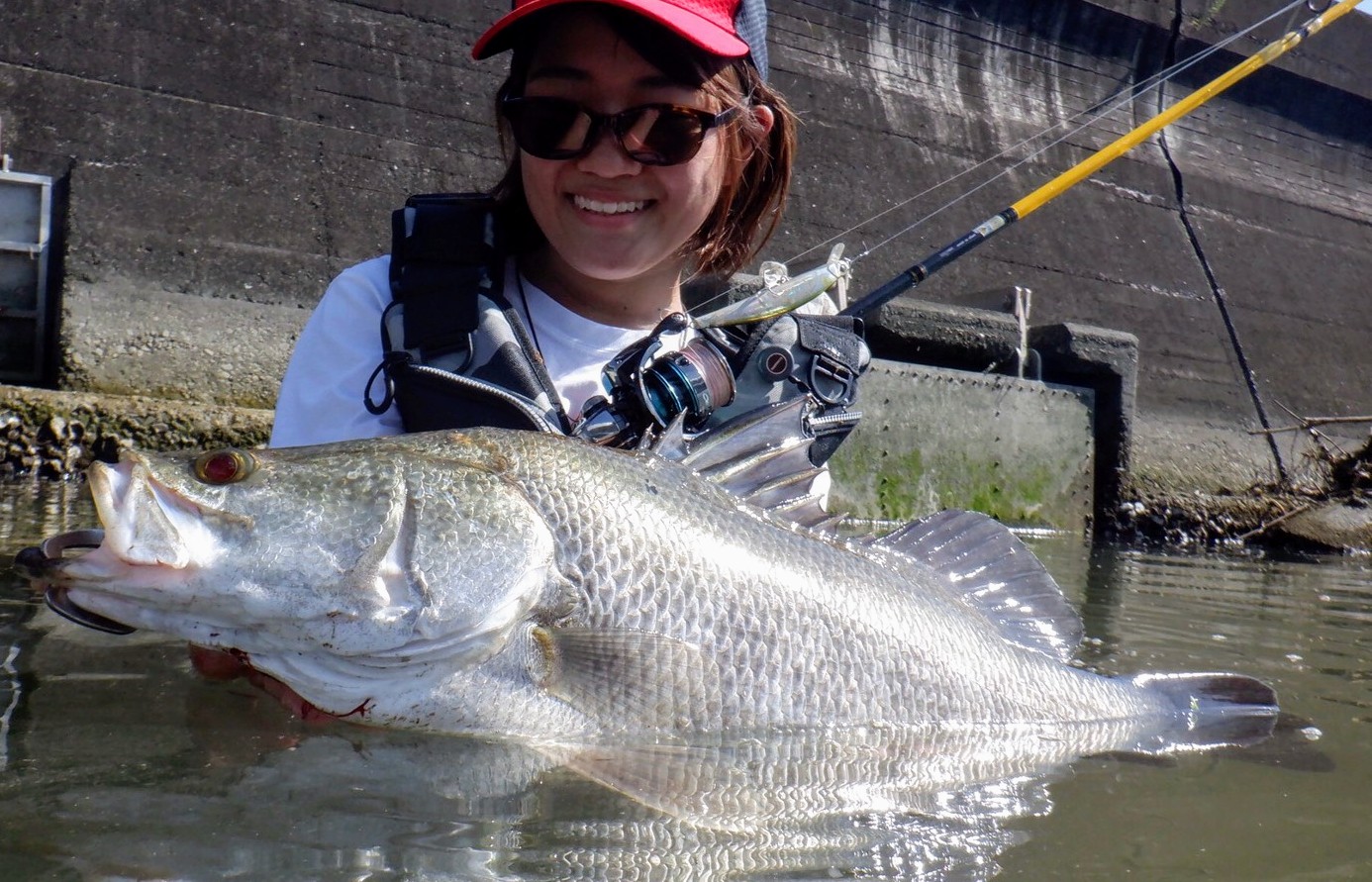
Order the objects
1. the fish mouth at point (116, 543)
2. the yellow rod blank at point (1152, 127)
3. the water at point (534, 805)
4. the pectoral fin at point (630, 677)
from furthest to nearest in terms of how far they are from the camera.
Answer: the yellow rod blank at point (1152, 127) < the pectoral fin at point (630, 677) < the fish mouth at point (116, 543) < the water at point (534, 805)

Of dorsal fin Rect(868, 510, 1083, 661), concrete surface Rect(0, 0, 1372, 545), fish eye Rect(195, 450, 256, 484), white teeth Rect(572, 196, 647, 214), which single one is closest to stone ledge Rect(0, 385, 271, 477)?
concrete surface Rect(0, 0, 1372, 545)

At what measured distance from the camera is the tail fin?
2.59 meters

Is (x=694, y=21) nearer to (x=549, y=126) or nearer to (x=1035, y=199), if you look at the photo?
(x=549, y=126)

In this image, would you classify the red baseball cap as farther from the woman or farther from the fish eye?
the fish eye

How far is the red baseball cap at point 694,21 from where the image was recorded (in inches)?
99.0

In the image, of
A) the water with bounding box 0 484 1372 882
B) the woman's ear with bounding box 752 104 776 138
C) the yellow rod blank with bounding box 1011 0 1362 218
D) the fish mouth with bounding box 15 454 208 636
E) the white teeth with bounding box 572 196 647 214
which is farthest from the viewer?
the yellow rod blank with bounding box 1011 0 1362 218

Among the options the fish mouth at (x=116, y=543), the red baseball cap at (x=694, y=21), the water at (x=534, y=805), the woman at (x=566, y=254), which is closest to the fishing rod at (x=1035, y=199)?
the woman at (x=566, y=254)

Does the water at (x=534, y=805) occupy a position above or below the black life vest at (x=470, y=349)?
below

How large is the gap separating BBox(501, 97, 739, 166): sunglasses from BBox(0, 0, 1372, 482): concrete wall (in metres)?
3.06

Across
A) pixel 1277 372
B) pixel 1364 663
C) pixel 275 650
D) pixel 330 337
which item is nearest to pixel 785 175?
pixel 330 337

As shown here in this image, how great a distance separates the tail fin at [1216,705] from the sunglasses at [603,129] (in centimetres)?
153

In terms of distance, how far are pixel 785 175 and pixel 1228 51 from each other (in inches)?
406

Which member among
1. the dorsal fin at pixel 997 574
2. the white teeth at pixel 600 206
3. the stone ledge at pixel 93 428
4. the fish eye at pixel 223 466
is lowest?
the dorsal fin at pixel 997 574

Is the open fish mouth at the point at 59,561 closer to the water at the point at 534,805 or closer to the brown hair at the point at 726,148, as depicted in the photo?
the water at the point at 534,805
